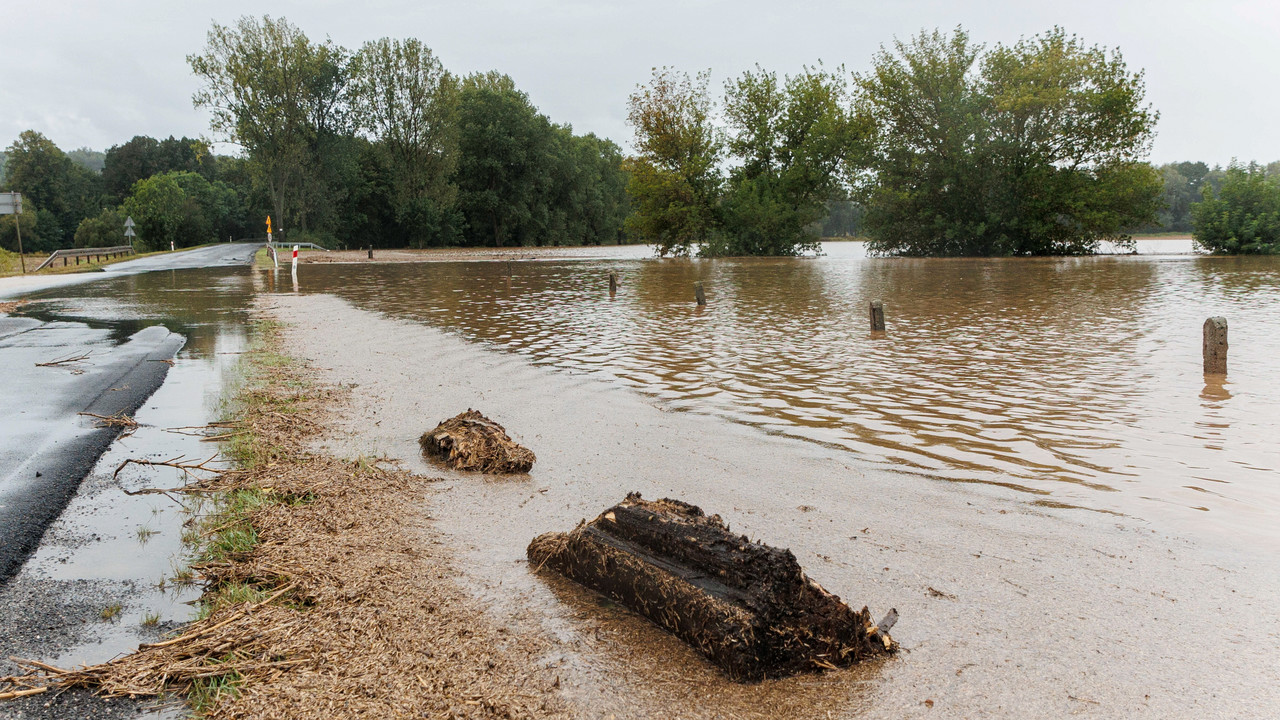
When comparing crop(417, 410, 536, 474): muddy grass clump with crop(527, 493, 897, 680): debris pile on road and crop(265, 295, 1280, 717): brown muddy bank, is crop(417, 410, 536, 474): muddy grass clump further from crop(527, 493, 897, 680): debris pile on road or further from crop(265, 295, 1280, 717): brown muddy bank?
crop(527, 493, 897, 680): debris pile on road

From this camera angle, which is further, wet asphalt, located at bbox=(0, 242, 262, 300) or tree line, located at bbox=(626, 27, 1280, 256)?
tree line, located at bbox=(626, 27, 1280, 256)

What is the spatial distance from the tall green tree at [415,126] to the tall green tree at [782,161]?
1161 inches

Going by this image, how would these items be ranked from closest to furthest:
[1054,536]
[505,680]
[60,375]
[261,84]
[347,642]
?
[505,680] < [347,642] < [1054,536] < [60,375] < [261,84]

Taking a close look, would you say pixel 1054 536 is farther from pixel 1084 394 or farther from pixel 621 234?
pixel 621 234

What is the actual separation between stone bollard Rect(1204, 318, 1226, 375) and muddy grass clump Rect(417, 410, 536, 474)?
8.57 meters

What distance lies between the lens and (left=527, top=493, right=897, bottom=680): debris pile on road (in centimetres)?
329

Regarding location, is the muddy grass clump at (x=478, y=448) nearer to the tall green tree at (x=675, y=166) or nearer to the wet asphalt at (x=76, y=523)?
the wet asphalt at (x=76, y=523)

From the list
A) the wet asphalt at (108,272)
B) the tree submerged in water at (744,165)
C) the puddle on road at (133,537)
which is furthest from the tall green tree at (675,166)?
the puddle on road at (133,537)

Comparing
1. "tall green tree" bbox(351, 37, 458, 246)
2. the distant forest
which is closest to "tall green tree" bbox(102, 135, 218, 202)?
the distant forest

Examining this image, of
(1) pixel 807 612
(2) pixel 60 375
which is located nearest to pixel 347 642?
(1) pixel 807 612

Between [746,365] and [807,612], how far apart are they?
805cm

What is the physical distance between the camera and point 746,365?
1132cm

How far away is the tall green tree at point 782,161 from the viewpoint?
5088cm

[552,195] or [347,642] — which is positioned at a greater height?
[552,195]
